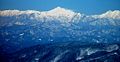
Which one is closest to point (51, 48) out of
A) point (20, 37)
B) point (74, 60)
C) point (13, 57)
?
point (13, 57)

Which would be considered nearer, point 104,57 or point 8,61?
point 104,57

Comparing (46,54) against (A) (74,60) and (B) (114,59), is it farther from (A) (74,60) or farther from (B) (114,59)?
(B) (114,59)

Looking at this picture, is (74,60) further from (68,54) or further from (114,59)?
(114,59)

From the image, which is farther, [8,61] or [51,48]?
[51,48]

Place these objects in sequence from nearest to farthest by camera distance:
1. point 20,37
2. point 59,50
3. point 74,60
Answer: point 74,60 < point 59,50 < point 20,37

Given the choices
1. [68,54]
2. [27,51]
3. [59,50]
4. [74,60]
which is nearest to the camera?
[74,60]

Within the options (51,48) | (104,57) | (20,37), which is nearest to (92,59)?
(104,57)

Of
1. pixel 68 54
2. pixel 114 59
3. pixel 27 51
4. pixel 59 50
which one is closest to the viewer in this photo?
pixel 114 59

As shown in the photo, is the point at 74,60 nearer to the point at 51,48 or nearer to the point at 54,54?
the point at 54,54

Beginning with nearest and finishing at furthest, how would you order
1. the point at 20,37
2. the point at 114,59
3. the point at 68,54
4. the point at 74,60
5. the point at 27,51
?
the point at 114,59 < the point at 74,60 < the point at 68,54 < the point at 27,51 < the point at 20,37
